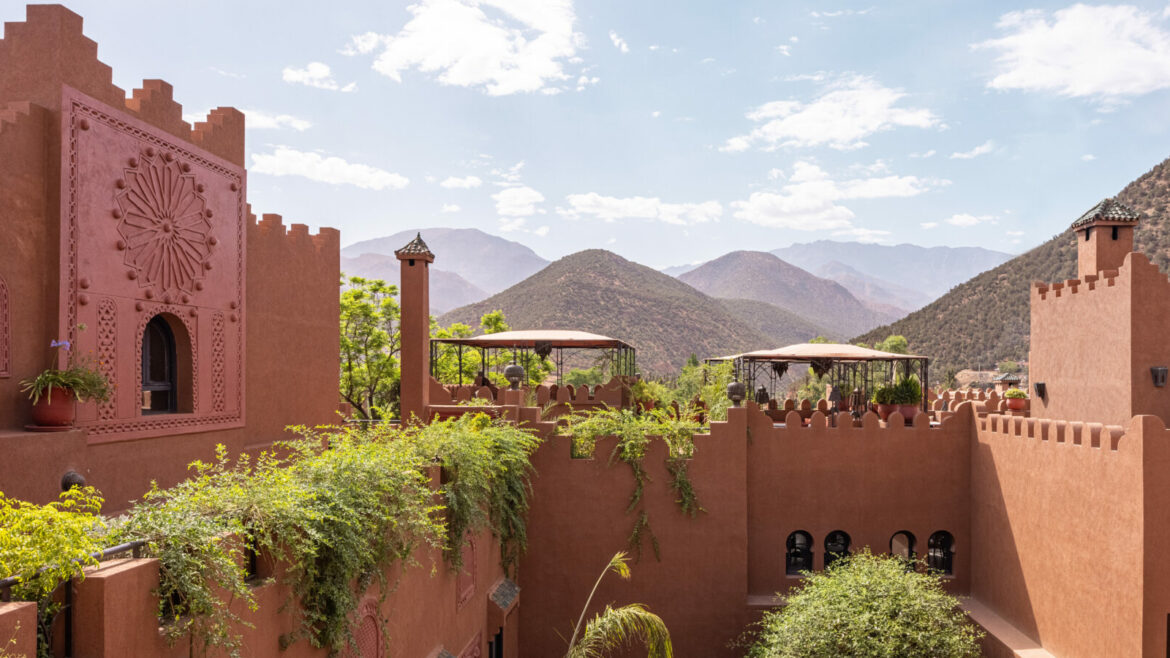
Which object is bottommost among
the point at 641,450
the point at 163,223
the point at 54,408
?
the point at 641,450

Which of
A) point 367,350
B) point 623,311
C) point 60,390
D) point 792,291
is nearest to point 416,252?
point 60,390

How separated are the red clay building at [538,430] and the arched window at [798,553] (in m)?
0.04

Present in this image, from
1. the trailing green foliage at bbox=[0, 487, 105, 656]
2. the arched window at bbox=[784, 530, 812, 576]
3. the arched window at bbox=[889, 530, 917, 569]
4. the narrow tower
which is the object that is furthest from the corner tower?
the trailing green foliage at bbox=[0, 487, 105, 656]

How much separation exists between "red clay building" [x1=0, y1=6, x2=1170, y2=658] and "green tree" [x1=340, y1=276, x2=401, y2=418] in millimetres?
9636

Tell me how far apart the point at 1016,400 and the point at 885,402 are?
103 inches

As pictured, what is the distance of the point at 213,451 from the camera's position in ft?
31.8

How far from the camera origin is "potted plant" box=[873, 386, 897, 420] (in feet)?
46.8

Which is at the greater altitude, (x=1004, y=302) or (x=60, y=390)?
(x=1004, y=302)

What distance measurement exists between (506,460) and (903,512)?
7.50 m

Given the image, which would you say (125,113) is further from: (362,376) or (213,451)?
(362,376)

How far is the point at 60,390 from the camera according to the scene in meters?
7.17

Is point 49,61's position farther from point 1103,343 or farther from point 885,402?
point 1103,343

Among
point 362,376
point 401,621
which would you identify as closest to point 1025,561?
point 401,621

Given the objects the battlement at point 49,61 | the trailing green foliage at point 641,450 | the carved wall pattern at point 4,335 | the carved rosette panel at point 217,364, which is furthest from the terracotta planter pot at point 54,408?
the trailing green foliage at point 641,450
